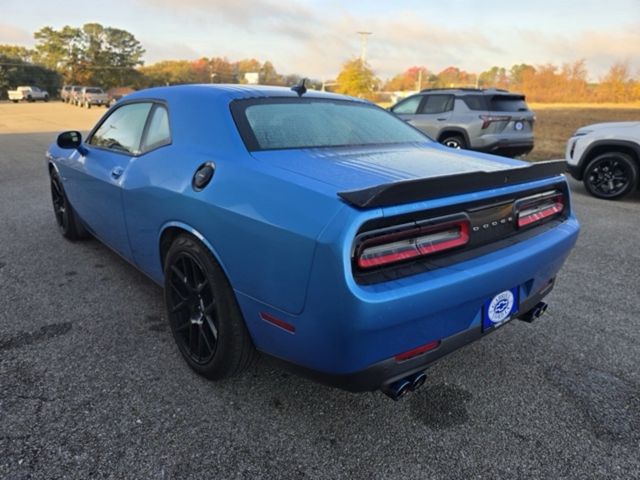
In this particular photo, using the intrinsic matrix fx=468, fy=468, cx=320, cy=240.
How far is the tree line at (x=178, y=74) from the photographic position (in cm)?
5044

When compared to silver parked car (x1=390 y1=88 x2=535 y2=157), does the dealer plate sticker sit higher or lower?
lower

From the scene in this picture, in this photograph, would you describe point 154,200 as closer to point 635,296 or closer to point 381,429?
point 381,429

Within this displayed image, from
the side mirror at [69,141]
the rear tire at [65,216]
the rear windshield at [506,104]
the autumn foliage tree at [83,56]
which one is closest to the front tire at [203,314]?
the side mirror at [69,141]

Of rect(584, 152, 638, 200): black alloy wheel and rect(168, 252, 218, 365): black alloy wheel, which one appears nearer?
rect(168, 252, 218, 365): black alloy wheel

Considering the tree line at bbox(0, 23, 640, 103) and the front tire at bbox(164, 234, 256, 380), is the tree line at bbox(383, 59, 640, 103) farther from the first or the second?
the front tire at bbox(164, 234, 256, 380)

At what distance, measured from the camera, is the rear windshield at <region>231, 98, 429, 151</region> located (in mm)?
2441

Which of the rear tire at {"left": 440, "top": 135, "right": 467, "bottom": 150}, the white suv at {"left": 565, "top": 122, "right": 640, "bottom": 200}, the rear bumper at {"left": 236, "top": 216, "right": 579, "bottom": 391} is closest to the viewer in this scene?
the rear bumper at {"left": 236, "top": 216, "right": 579, "bottom": 391}

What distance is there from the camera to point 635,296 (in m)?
3.65

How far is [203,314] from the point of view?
2346 millimetres

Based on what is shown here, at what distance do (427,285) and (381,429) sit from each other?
0.81m

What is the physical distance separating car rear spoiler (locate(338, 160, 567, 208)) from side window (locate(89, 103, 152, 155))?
1.93 metres

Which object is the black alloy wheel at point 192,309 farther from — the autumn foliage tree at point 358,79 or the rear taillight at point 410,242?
the autumn foliage tree at point 358,79

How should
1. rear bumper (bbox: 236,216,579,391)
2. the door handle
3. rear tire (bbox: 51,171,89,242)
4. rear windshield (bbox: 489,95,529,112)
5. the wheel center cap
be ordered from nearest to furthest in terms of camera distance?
rear bumper (bbox: 236,216,579,391), the wheel center cap, the door handle, rear tire (bbox: 51,171,89,242), rear windshield (bbox: 489,95,529,112)

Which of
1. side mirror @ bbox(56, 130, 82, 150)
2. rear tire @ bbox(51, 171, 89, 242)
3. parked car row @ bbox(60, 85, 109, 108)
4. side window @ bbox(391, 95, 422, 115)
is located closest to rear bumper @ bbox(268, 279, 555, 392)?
side mirror @ bbox(56, 130, 82, 150)
